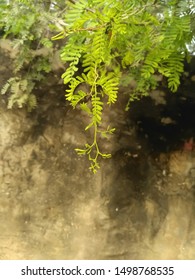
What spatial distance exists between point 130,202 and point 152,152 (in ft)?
1.33

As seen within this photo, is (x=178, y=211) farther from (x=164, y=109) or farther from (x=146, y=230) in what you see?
(x=164, y=109)

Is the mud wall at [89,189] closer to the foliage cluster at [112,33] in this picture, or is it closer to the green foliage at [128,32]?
the foliage cluster at [112,33]

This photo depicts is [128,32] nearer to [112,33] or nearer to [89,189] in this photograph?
[112,33]

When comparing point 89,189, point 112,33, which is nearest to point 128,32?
point 112,33

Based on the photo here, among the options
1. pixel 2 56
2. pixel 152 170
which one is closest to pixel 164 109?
pixel 152 170

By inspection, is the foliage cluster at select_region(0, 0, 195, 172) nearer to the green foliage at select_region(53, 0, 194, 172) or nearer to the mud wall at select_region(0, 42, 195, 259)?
the green foliage at select_region(53, 0, 194, 172)

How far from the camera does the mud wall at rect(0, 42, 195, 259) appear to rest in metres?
2.39

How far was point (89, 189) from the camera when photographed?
2416 millimetres

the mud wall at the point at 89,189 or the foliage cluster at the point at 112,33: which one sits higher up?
the foliage cluster at the point at 112,33

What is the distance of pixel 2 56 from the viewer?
2344mm

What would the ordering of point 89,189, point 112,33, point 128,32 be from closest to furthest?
point 112,33 → point 128,32 → point 89,189

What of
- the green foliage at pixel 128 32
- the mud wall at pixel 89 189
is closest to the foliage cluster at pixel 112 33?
the green foliage at pixel 128 32

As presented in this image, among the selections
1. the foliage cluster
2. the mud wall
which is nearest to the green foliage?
the foliage cluster

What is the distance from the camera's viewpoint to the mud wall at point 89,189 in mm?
2391
